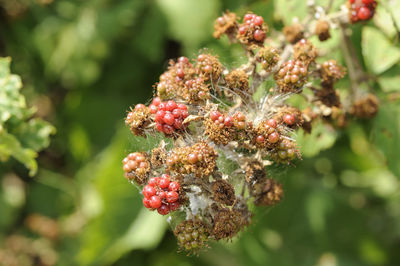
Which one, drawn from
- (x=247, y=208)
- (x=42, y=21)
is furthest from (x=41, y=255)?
(x=247, y=208)

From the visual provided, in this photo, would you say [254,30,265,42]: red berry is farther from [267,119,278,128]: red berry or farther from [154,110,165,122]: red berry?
[154,110,165,122]: red berry

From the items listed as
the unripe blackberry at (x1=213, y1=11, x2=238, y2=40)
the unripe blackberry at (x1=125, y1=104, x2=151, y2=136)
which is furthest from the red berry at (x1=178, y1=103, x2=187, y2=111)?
the unripe blackberry at (x1=213, y1=11, x2=238, y2=40)

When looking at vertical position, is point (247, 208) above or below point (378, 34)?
below

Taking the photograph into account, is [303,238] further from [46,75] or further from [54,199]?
[46,75]

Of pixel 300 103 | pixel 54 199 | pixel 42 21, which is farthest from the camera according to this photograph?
pixel 54 199

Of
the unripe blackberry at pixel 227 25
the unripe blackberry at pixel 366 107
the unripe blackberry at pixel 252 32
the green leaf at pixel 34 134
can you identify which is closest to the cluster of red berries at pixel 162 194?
the unripe blackberry at pixel 252 32

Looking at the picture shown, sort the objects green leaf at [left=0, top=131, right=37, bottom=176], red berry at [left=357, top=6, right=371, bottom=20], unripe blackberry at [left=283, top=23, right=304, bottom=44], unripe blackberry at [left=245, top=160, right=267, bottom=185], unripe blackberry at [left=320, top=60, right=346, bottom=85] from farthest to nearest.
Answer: green leaf at [left=0, top=131, right=37, bottom=176] → unripe blackberry at [left=283, top=23, right=304, bottom=44] → red berry at [left=357, top=6, right=371, bottom=20] → unripe blackberry at [left=320, top=60, right=346, bottom=85] → unripe blackberry at [left=245, top=160, right=267, bottom=185]
